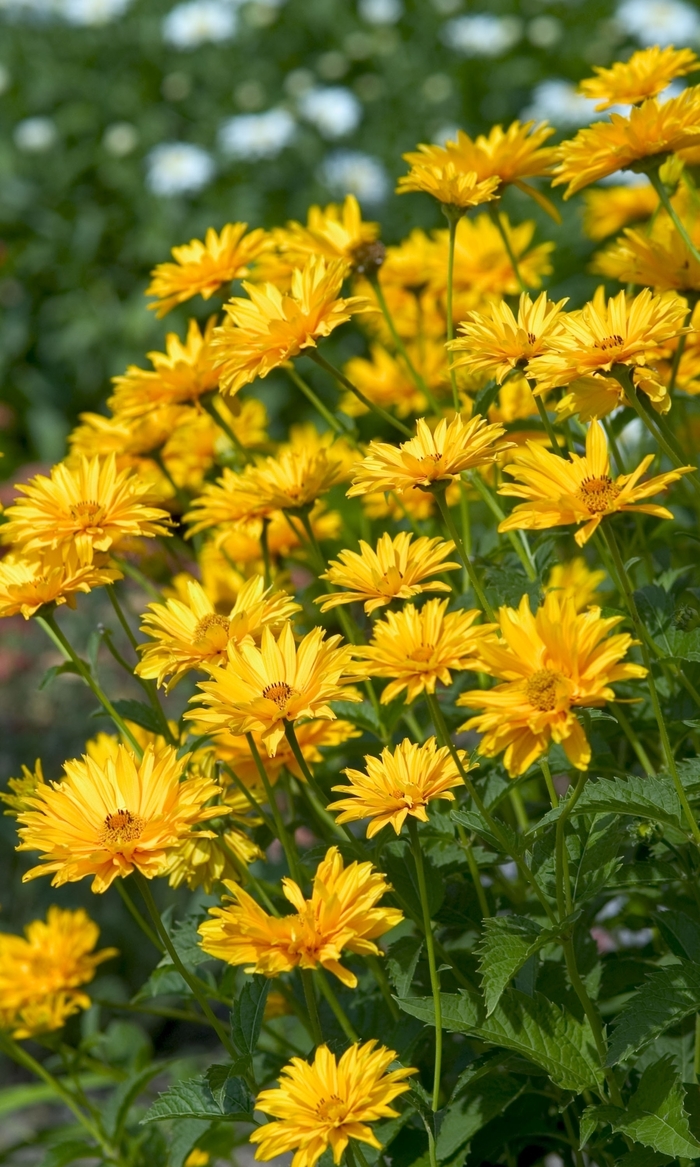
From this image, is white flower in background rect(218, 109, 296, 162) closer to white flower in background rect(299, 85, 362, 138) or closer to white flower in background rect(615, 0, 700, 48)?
white flower in background rect(299, 85, 362, 138)

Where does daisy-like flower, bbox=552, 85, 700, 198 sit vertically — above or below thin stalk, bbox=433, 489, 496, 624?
above

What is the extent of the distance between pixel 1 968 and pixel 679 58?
134 cm

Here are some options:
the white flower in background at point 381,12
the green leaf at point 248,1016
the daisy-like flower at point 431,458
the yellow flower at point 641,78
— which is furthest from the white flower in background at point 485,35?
the green leaf at point 248,1016

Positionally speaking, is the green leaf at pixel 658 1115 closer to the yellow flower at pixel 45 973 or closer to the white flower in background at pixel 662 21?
the yellow flower at pixel 45 973

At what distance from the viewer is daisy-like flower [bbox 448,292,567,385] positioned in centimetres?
120

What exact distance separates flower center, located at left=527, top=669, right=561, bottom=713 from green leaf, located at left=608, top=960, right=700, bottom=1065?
291mm

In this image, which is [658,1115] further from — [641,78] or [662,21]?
[662,21]

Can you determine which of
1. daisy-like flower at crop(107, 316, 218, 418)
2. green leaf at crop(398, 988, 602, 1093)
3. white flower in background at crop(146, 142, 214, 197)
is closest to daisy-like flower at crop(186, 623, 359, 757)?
green leaf at crop(398, 988, 602, 1093)

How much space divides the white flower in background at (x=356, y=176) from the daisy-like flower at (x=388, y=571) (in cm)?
395

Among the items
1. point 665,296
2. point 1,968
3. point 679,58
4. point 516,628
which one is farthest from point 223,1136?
point 679,58

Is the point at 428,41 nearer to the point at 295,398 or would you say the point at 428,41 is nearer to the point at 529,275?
the point at 295,398

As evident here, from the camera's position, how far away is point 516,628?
3.12 ft

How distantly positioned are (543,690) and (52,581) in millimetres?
506

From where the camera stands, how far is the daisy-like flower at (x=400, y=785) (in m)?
1.02
